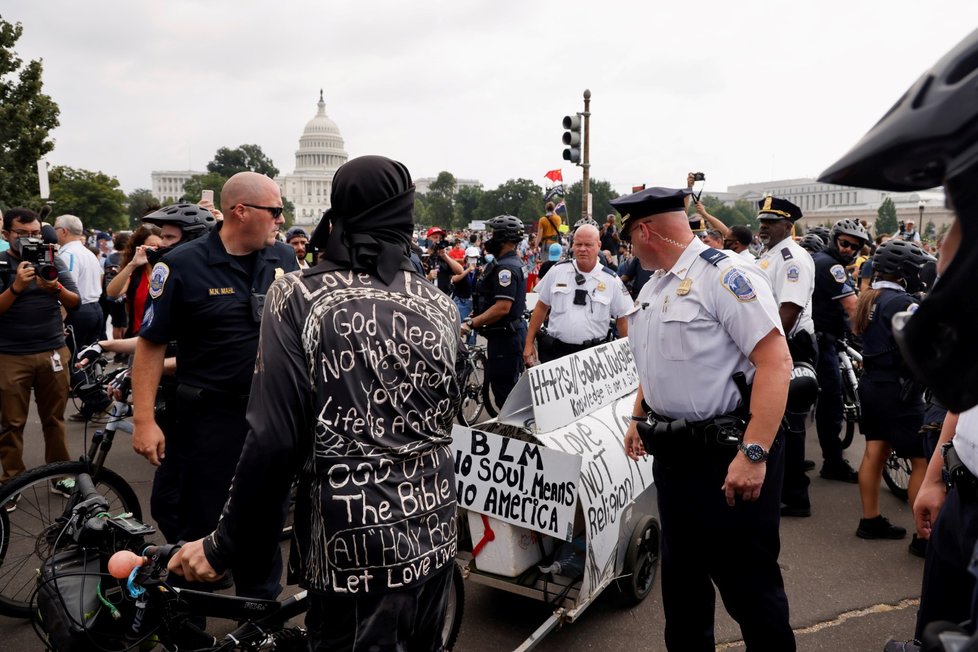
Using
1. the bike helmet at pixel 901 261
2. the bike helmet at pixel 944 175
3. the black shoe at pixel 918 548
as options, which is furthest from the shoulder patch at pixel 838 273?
the bike helmet at pixel 944 175

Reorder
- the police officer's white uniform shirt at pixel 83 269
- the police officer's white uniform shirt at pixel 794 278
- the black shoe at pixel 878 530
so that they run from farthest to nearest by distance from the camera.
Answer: the police officer's white uniform shirt at pixel 83 269, the police officer's white uniform shirt at pixel 794 278, the black shoe at pixel 878 530

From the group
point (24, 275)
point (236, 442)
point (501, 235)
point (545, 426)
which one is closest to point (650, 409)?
point (545, 426)

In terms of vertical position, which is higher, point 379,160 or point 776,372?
point 379,160

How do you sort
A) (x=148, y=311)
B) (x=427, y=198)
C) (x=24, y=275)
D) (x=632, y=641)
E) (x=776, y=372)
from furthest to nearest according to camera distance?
(x=427, y=198) → (x=24, y=275) → (x=632, y=641) → (x=148, y=311) → (x=776, y=372)

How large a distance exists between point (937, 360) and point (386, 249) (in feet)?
4.73

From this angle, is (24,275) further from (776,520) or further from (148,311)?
(776,520)

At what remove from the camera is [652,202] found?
300 centimetres

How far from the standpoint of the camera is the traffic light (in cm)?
1356

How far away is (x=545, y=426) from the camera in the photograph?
381 centimetres

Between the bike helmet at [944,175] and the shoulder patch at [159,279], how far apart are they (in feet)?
10.1

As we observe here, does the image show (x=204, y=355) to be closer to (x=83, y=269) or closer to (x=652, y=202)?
(x=652, y=202)

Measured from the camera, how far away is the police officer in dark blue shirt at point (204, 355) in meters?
3.35

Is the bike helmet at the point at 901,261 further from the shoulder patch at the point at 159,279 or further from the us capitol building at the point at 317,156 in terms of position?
the us capitol building at the point at 317,156

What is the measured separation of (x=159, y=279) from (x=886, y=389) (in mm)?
4572
